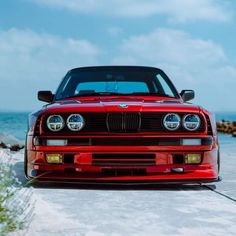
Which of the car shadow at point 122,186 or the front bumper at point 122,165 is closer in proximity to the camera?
the front bumper at point 122,165

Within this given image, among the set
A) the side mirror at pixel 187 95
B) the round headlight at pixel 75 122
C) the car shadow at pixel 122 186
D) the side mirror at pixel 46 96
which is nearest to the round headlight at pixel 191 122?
the car shadow at pixel 122 186

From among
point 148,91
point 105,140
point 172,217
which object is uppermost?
point 148,91

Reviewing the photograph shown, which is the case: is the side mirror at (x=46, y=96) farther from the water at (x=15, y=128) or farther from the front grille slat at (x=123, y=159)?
the water at (x=15, y=128)

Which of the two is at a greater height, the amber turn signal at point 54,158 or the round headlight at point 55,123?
the round headlight at point 55,123

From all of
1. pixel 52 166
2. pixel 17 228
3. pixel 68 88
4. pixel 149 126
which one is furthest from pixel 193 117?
pixel 17 228

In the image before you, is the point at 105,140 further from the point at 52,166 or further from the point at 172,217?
the point at 172,217

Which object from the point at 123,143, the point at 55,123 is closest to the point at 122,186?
the point at 123,143

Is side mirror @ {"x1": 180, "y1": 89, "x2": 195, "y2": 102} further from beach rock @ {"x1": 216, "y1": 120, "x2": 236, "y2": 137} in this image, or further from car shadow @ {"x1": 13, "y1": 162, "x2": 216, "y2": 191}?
beach rock @ {"x1": 216, "y1": 120, "x2": 236, "y2": 137}

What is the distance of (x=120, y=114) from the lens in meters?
5.21

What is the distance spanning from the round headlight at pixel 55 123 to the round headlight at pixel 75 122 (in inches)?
2.6

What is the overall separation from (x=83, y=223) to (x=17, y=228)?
0.49 m

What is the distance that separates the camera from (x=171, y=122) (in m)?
5.22

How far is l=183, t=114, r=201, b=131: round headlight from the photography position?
5242mm

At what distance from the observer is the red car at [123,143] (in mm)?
5145
